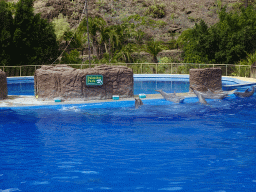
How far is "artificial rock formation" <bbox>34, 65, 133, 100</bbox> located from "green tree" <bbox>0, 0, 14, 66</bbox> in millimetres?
14507

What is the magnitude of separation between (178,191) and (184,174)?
642 mm

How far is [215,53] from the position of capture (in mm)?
26031

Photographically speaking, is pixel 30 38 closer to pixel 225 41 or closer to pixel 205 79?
pixel 225 41

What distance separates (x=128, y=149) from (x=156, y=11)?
1580 inches

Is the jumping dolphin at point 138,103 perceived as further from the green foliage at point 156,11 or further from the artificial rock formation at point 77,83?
the green foliage at point 156,11

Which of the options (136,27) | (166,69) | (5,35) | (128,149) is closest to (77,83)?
(128,149)

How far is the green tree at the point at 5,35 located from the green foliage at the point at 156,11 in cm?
2232

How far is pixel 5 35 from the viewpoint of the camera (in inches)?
1026

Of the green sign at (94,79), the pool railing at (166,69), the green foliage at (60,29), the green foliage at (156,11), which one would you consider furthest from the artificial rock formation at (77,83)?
the green foliage at (156,11)

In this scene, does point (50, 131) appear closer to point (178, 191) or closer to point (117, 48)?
point (178, 191)

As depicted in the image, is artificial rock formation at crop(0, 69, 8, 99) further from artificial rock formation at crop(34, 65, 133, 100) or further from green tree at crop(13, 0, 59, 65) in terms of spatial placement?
green tree at crop(13, 0, 59, 65)

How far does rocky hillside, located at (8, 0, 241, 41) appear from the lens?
41906 millimetres

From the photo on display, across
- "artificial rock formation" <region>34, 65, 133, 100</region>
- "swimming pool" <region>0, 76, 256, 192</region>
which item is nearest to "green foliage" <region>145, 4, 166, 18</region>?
"artificial rock formation" <region>34, 65, 133, 100</region>

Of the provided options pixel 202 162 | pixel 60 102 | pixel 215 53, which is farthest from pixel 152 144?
pixel 215 53
